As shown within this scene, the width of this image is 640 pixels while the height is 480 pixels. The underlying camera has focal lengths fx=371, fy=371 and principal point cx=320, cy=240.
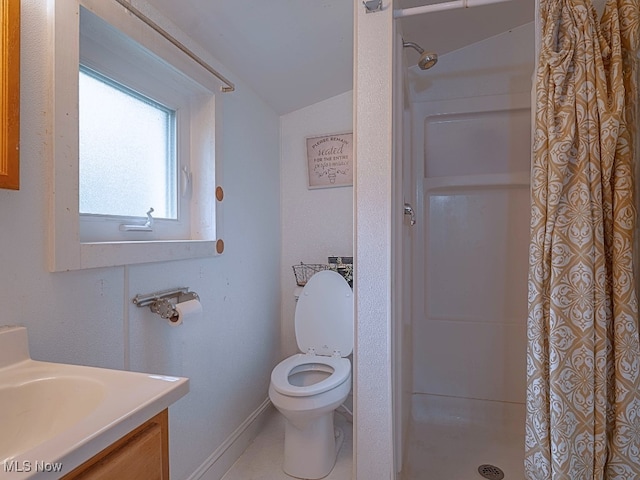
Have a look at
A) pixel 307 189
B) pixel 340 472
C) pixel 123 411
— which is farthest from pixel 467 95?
pixel 123 411

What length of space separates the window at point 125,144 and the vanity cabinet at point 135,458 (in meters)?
0.53

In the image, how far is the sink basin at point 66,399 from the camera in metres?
0.60

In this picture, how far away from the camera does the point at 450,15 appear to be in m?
1.88

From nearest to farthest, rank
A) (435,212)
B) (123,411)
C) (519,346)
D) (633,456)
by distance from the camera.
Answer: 1. (123,411)
2. (633,456)
3. (519,346)
4. (435,212)

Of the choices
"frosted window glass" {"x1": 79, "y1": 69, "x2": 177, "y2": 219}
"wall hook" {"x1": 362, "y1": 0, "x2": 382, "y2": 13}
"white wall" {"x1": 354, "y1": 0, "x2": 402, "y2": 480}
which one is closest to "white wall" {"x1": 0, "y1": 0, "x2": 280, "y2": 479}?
"frosted window glass" {"x1": 79, "y1": 69, "x2": 177, "y2": 219}

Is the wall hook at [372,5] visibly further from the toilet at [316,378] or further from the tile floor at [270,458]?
the tile floor at [270,458]

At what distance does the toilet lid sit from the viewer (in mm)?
1935

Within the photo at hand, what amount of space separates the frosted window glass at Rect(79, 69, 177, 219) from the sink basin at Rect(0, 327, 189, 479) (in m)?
0.52

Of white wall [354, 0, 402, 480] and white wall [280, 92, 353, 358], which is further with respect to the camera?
white wall [280, 92, 353, 358]

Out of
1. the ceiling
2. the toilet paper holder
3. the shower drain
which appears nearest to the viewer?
the toilet paper holder

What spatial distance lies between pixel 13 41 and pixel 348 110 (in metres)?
1.69

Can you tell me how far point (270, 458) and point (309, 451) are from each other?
0.88 ft

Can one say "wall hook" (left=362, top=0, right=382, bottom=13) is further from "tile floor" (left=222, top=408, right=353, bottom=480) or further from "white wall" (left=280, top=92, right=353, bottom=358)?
"tile floor" (left=222, top=408, right=353, bottom=480)

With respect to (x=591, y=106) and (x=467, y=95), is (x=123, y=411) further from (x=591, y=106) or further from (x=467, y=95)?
(x=467, y=95)
